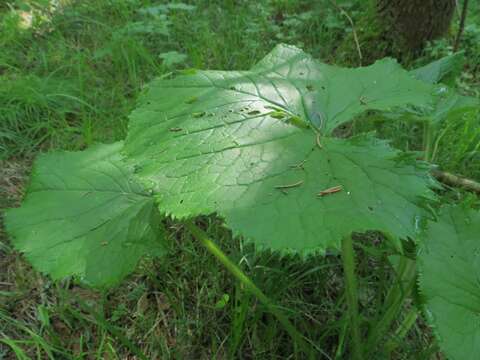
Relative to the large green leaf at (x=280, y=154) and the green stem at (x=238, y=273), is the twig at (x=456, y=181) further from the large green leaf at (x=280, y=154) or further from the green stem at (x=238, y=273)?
the green stem at (x=238, y=273)

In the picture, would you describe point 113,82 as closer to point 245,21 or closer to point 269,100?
point 245,21

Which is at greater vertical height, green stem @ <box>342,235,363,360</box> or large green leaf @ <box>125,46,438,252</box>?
large green leaf @ <box>125,46,438,252</box>

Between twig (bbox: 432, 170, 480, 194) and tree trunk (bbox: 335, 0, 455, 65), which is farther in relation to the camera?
tree trunk (bbox: 335, 0, 455, 65)

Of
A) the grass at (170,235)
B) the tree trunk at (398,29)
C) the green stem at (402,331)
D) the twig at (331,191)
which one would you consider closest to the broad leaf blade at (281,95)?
the twig at (331,191)

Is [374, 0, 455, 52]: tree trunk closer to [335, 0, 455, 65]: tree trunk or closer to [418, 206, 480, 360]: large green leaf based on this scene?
[335, 0, 455, 65]: tree trunk

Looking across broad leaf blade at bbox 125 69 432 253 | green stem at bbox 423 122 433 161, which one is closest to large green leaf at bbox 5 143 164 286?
broad leaf blade at bbox 125 69 432 253

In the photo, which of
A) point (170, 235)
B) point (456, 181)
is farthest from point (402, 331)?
point (170, 235)
